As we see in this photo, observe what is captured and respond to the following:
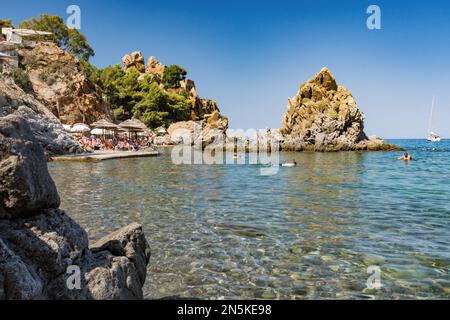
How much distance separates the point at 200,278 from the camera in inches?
254

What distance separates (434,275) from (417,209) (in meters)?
7.70

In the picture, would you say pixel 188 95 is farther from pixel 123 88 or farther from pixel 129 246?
pixel 129 246

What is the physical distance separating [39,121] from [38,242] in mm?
29966

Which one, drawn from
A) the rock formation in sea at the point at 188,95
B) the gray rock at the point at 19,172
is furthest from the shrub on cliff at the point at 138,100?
the gray rock at the point at 19,172

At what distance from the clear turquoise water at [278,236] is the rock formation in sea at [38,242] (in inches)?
79.2

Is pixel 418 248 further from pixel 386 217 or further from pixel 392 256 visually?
pixel 386 217

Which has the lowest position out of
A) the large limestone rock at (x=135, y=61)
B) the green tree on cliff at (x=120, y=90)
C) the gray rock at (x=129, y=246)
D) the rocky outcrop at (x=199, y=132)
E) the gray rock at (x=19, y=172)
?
the gray rock at (x=129, y=246)

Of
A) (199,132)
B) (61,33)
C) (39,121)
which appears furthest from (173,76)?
(39,121)

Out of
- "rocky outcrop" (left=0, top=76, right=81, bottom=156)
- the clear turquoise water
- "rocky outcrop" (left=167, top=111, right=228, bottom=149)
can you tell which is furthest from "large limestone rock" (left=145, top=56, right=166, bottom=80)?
the clear turquoise water

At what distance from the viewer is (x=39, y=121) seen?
30344 mm

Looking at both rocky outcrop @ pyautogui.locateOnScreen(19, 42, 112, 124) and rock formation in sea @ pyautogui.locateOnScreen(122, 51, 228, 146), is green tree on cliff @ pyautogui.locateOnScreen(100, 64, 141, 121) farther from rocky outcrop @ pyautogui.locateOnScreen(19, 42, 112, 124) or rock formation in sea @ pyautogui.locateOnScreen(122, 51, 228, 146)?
rocky outcrop @ pyautogui.locateOnScreen(19, 42, 112, 124)

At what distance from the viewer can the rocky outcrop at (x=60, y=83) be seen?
5169 cm

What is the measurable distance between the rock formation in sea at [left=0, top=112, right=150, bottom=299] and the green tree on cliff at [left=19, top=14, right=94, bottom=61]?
69.4 m

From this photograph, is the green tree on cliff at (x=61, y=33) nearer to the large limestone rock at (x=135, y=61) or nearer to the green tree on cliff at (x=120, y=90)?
the green tree on cliff at (x=120, y=90)
